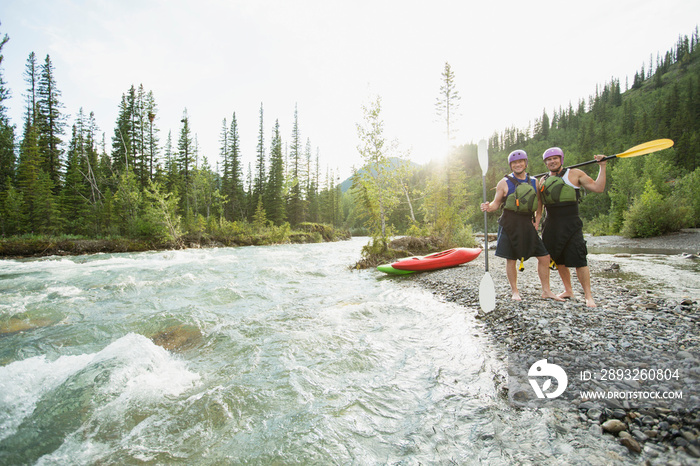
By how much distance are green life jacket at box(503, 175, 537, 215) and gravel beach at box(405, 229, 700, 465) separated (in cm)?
157

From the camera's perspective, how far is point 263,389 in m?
3.31

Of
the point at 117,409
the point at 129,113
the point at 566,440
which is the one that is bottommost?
the point at 117,409

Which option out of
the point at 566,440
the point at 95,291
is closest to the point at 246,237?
the point at 95,291

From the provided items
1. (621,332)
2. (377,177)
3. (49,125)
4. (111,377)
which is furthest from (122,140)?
(621,332)

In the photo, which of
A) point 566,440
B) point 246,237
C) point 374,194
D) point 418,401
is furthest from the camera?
point 246,237

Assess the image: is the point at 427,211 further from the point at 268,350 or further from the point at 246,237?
the point at 246,237

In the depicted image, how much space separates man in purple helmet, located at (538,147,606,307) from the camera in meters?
4.29

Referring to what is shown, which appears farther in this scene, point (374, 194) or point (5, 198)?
point (5, 198)

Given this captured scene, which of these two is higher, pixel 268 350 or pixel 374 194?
pixel 374 194

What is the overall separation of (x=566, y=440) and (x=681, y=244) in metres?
23.5

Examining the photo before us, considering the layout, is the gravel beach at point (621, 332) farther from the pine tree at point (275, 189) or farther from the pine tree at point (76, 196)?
the pine tree at point (275, 189)

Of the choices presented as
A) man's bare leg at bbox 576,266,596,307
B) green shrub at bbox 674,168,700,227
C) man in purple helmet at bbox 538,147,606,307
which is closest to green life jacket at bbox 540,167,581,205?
man in purple helmet at bbox 538,147,606,307

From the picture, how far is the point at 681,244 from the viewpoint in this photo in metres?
17.1

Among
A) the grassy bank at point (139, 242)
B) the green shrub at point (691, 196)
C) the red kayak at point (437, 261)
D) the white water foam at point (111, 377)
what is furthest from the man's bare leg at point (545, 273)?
the green shrub at point (691, 196)
